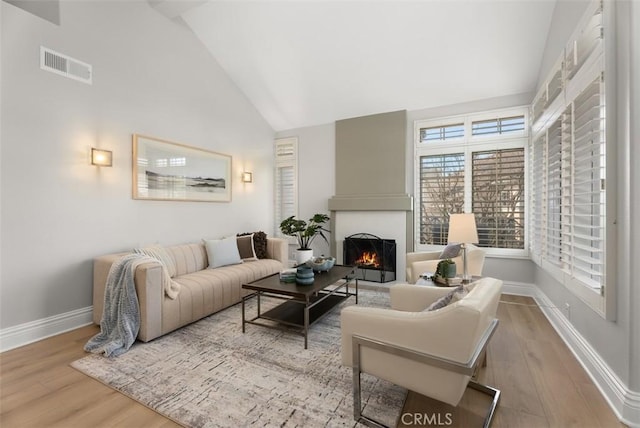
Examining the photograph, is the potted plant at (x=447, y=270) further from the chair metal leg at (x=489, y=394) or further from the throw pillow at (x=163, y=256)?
the throw pillow at (x=163, y=256)

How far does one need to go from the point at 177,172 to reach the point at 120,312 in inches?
82.2

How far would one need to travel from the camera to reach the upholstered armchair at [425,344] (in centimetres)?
136

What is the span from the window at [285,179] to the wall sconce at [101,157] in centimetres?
314

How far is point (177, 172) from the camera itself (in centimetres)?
406

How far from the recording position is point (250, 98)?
17.5 ft

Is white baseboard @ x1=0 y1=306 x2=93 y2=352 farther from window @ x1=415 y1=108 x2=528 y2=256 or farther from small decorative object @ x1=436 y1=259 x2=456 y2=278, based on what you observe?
window @ x1=415 y1=108 x2=528 y2=256

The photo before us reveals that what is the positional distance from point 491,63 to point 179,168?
446cm

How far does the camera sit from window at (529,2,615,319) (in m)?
1.91

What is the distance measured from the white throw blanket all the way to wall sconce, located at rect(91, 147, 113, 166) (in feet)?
3.89

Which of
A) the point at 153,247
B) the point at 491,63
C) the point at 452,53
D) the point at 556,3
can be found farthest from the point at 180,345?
the point at 556,3

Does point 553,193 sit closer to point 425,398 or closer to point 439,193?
point 439,193

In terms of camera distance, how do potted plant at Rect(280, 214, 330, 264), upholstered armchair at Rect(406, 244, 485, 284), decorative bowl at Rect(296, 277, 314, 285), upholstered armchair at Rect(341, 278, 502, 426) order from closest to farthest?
upholstered armchair at Rect(341, 278, 502, 426) < decorative bowl at Rect(296, 277, 314, 285) < upholstered armchair at Rect(406, 244, 485, 284) < potted plant at Rect(280, 214, 330, 264)

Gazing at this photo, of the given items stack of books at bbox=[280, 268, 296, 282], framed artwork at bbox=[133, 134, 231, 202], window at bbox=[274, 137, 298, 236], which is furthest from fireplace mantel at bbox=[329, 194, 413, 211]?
stack of books at bbox=[280, 268, 296, 282]

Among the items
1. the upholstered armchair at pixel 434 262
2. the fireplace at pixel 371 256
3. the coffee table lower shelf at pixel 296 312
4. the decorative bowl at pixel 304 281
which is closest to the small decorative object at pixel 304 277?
the decorative bowl at pixel 304 281
